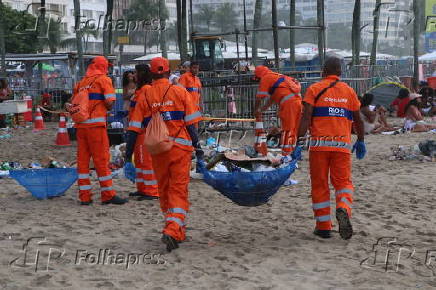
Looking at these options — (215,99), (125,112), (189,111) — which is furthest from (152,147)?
(215,99)

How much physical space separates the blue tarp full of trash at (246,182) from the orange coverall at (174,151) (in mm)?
380

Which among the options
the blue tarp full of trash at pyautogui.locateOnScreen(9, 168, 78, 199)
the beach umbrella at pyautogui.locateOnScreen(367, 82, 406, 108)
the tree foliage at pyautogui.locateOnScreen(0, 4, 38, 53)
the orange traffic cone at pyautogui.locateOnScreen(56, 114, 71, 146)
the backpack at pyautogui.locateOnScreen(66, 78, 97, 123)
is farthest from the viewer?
the tree foliage at pyautogui.locateOnScreen(0, 4, 38, 53)

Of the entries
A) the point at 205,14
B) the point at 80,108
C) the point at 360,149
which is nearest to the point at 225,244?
the point at 360,149

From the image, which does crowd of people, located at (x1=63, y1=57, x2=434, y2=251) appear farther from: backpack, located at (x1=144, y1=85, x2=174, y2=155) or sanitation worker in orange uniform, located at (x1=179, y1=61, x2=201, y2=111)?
sanitation worker in orange uniform, located at (x1=179, y1=61, x2=201, y2=111)

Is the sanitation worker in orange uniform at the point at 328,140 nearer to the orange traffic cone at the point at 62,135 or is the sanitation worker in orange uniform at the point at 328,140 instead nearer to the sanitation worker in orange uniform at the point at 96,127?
the sanitation worker in orange uniform at the point at 96,127

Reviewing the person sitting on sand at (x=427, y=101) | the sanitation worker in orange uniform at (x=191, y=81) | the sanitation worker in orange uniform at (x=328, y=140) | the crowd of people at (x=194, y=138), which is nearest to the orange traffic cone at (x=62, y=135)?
the sanitation worker in orange uniform at (x=191, y=81)

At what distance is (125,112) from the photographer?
1074 centimetres

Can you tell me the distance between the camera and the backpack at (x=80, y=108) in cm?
852

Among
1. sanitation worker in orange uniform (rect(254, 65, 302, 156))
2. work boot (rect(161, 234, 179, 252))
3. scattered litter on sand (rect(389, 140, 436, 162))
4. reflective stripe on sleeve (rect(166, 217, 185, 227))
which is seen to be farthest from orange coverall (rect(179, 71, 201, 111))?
work boot (rect(161, 234, 179, 252))

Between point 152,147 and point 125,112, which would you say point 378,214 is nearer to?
point 152,147

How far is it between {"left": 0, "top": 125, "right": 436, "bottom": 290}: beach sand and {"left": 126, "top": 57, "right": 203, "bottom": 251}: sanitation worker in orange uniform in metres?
0.33

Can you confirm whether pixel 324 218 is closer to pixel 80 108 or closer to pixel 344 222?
pixel 344 222

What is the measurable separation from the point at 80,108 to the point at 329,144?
3281 millimetres

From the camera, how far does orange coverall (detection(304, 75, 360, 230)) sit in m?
6.81
